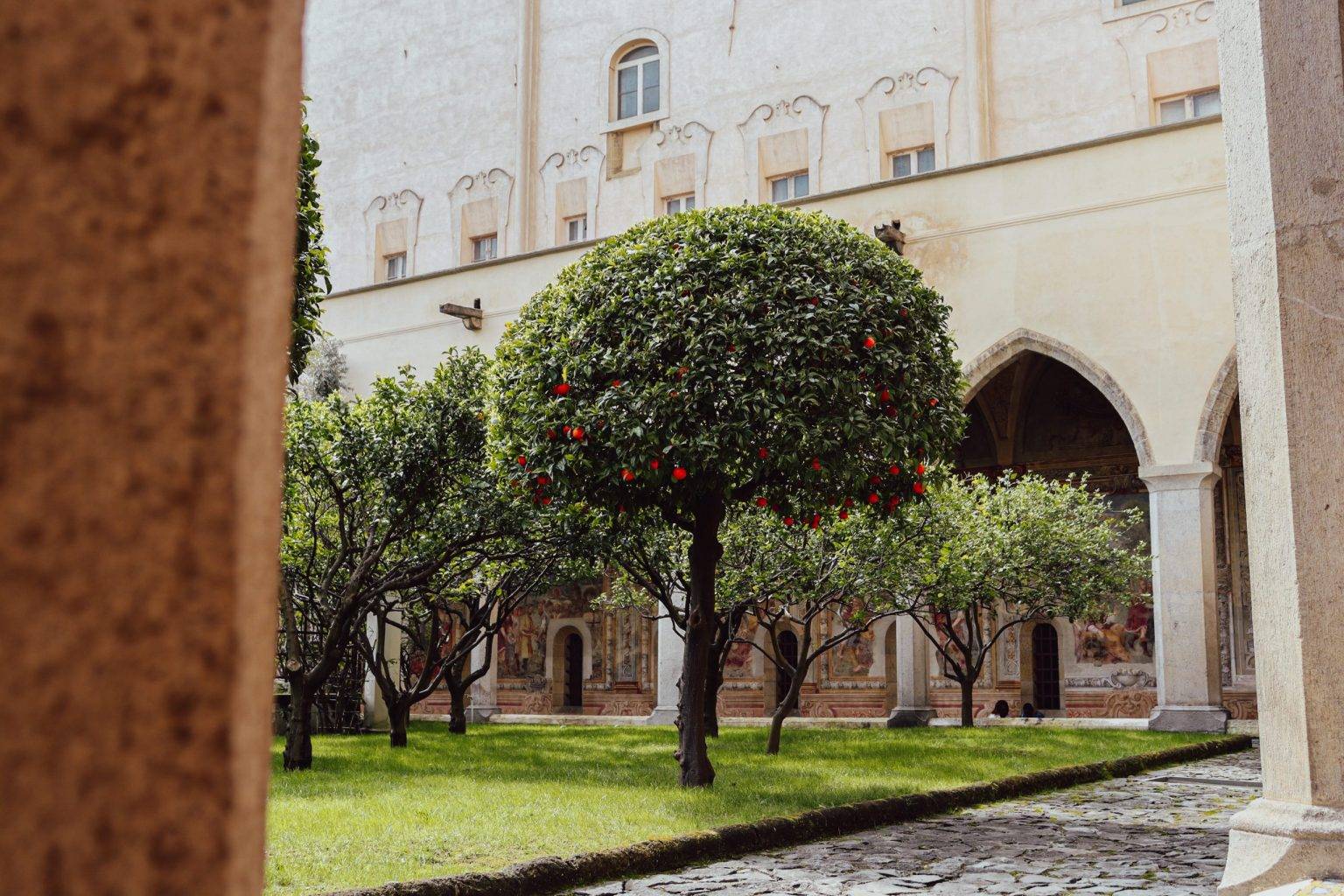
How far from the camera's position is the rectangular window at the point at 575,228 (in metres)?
26.9

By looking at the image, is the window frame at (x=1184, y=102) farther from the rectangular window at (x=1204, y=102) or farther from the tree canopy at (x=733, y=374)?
the tree canopy at (x=733, y=374)

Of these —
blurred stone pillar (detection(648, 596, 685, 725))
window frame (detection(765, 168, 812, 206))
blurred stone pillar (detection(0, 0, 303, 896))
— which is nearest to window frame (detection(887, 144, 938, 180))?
window frame (detection(765, 168, 812, 206))

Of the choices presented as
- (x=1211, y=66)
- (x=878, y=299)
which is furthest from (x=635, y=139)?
(x=878, y=299)

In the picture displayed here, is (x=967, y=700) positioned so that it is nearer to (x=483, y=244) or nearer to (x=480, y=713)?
(x=480, y=713)

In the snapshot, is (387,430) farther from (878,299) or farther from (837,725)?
(837,725)

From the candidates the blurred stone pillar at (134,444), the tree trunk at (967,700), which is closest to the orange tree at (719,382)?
the blurred stone pillar at (134,444)

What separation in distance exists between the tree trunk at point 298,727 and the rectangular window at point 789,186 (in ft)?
52.8

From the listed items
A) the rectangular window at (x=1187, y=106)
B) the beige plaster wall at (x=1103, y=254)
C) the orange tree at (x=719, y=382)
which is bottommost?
the orange tree at (x=719, y=382)

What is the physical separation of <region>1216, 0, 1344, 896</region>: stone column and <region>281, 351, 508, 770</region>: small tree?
7.05 meters

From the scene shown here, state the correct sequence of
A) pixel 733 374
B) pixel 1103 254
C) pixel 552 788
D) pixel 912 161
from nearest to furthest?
pixel 733 374 < pixel 552 788 < pixel 1103 254 < pixel 912 161

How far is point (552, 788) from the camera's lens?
8.53m

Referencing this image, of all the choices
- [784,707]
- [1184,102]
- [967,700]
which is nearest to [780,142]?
[1184,102]

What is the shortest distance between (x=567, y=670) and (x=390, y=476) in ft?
60.0

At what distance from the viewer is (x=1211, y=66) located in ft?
67.3
